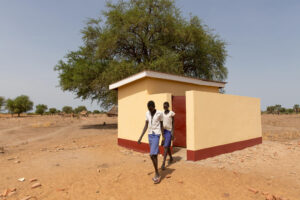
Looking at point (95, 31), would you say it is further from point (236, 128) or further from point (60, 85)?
point (236, 128)

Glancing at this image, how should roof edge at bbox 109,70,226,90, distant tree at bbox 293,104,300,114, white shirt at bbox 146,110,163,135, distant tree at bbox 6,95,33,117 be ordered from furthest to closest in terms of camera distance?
distant tree at bbox 293,104,300,114 → distant tree at bbox 6,95,33,117 → roof edge at bbox 109,70,226,90 → white shirt at bbox 146,110,163,135

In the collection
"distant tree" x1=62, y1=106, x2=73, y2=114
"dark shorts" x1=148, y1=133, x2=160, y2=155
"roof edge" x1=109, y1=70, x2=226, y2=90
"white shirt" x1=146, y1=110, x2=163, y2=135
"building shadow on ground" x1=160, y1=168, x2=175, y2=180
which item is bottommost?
"building shadow on ground" x1=160, y1=168, x2=175, y2=180

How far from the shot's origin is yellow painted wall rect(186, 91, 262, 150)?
18.9 feet

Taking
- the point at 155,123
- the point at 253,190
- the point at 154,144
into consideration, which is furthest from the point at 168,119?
the point at 253,190

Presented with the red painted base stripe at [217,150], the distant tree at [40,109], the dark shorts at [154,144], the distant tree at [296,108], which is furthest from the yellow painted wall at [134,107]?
the distant tree at [40,109]

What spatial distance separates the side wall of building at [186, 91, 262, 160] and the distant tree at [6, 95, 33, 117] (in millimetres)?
64156

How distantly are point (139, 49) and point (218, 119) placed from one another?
12035mm

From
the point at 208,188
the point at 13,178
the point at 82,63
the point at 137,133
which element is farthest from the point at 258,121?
the point at 82,63

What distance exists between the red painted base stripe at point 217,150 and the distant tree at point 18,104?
6423 cm

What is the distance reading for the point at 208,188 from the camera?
3.94 meters

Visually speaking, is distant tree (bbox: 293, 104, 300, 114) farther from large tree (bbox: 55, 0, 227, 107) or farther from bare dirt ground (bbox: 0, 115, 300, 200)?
bare dirt ground (bbox: 0, 115, 300, 200)

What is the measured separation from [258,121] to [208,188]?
604cm

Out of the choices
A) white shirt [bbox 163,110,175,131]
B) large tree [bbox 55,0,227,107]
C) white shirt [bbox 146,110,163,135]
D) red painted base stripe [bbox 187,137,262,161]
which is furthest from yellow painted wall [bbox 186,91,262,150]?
large tree [bbox 55,0,227,107]

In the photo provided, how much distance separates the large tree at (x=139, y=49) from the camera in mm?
15227
